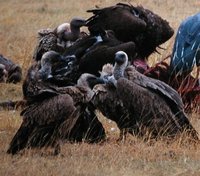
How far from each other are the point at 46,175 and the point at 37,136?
0.95 meters

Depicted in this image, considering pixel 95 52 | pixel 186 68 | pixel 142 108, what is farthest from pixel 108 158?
pixel 186 68

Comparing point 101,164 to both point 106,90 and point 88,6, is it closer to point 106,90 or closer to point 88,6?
point 106,90

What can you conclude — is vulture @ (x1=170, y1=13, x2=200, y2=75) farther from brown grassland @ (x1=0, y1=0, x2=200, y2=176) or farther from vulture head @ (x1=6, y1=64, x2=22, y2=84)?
vulture head @ (x1=6, y1=64, x2=22, y2=84)

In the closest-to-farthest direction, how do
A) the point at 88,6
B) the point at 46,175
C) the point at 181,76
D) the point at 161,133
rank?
the point at 46,175 < the point at 161,133 < the point at 181,76 < the point at 88,6

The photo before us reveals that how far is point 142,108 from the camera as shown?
8211 mm

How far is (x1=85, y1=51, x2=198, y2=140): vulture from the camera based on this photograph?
817 centimetres

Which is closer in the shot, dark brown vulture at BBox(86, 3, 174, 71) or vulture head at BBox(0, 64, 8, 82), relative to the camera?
dark brown vulture at BBox(86, 3, 174, 71)

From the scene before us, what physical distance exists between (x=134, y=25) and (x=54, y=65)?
55.3 inches

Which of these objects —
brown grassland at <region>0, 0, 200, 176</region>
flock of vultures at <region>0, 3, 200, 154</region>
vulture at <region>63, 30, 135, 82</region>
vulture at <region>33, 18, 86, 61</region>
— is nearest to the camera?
brown grassland at <region>0, 0, 200, 176</region>

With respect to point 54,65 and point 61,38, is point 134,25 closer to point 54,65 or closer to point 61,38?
point 61,38

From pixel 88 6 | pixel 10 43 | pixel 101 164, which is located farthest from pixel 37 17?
pixel 101 164

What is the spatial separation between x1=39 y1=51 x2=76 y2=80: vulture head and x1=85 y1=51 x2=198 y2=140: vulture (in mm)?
572

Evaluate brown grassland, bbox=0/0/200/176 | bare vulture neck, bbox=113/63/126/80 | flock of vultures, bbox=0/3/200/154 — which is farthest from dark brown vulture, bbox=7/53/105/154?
bare vulture neck, bbox=113/63/126/80

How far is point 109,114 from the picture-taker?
8367 mm
